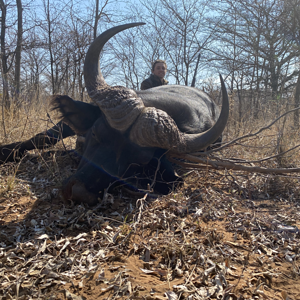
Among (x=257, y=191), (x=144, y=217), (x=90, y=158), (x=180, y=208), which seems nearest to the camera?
(x=144, y=217)

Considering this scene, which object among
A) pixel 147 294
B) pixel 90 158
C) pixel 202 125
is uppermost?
pixel 202 125

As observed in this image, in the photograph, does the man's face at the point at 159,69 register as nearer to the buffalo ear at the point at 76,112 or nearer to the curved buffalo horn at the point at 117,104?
the curved buffalo horn at the point at 117,104

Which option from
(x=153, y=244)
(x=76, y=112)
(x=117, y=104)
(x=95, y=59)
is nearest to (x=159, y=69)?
(x=95, y=59)

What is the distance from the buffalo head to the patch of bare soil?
21 cm

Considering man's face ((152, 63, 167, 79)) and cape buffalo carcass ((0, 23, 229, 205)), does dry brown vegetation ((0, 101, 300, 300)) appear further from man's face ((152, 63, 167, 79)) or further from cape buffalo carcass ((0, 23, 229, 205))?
man's face ((152, 63, 167, 79))

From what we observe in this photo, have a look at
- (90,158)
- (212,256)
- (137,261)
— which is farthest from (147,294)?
(90,158)

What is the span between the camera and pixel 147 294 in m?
1.45

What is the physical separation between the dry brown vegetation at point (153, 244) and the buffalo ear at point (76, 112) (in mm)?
781

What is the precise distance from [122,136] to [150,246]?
4.18 feet

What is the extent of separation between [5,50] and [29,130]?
3394 mm

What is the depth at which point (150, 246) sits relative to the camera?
1.94m

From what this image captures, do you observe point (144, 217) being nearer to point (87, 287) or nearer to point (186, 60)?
point (87, 287)

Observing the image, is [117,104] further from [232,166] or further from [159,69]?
[159,69]

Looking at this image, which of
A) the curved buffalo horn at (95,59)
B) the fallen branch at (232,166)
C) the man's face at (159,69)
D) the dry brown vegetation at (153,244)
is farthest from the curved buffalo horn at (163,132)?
the man's face at (159,69)
